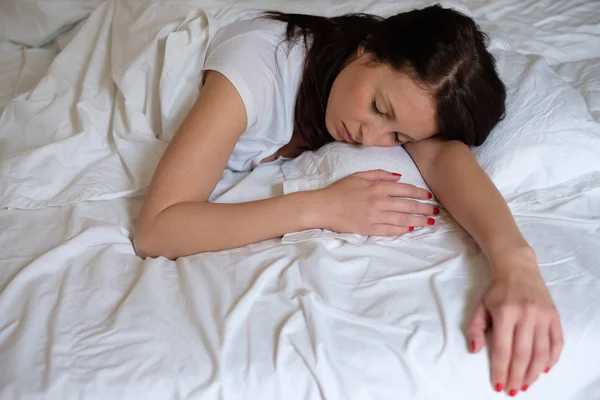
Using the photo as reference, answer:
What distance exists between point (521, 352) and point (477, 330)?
0.06m

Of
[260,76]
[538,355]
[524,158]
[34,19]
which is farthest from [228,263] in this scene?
[34,19]

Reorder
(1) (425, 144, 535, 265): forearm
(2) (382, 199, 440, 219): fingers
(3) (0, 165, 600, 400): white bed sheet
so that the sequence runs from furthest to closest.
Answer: (2) (382, 199, 440, 219): fingers
(1) (425, 144, 535, 265): forearm
(3) (0, 165, 600, 400): white bed sheet

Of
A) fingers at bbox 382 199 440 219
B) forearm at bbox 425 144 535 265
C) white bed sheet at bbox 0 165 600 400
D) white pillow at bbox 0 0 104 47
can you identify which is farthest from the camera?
white pillow at bbox 0 0 104 47

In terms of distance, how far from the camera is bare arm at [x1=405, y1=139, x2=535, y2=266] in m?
0.94

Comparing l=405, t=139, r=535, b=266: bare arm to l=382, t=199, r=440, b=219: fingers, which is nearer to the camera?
l=405, t=139, r=535, b=266: bare arm

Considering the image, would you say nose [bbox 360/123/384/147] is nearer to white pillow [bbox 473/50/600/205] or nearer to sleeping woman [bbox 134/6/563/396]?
sleeping woman [bbox 134/6/563/396]

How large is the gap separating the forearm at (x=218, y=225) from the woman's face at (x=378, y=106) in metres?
0.17

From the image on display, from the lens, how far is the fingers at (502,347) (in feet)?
2.62

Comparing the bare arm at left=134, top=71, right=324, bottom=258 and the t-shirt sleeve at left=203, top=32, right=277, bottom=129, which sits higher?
the t-shirt sleeve at left=203, top=32, right=277, bottom=129

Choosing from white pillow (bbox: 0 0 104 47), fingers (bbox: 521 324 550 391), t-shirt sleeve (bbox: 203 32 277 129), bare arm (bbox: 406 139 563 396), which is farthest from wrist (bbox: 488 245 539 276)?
white pillow (bbox: 0 0 104 47)

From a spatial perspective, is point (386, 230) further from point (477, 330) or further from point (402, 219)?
point (477, 330)

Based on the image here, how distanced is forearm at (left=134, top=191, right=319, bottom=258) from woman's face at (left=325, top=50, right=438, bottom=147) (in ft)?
0.55

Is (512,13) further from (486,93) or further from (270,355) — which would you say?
(270,355)

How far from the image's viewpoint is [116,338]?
831mm
